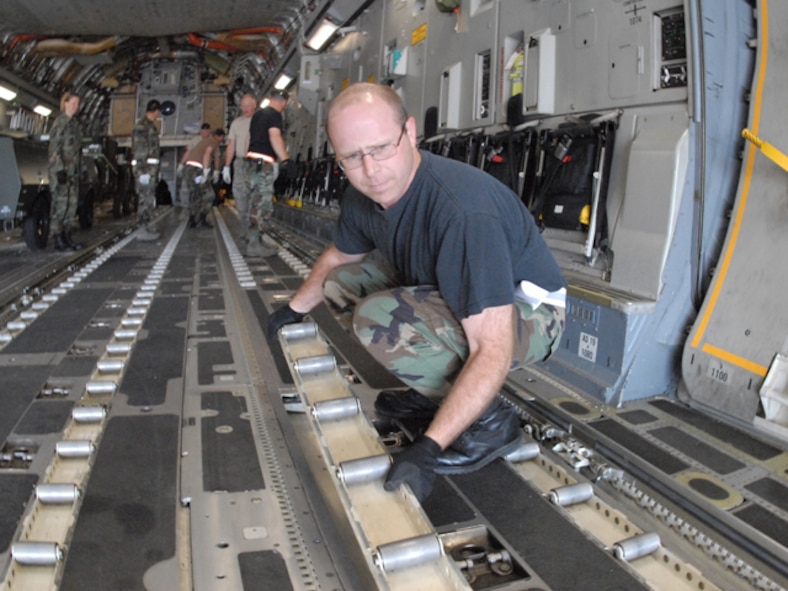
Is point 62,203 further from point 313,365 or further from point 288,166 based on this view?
point 313,365

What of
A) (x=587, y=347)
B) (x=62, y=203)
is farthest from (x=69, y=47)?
(x=587, y=347)

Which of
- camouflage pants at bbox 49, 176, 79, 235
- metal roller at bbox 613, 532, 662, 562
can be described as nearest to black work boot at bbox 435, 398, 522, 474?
metal roller at bbox 613, 532, 662, 562

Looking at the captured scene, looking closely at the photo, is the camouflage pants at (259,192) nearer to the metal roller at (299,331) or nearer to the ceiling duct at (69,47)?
the metal roller at (299,331)

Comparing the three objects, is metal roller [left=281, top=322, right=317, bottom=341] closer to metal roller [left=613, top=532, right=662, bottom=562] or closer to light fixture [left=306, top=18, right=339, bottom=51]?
metal roller [left=613, top=532, right=662, bottom=562]

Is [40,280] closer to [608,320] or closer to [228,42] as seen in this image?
[608,320]

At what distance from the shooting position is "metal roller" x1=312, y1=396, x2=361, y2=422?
6.65 ft

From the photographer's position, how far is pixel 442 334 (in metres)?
2.03

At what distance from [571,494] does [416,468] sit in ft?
2.04

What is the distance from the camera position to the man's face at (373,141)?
1829 millimetres

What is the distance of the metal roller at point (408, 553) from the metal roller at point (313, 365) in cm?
103

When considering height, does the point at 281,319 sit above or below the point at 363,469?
above

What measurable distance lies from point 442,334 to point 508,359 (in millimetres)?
276

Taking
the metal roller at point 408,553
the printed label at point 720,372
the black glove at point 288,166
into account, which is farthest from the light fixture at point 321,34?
the metal roller at point 408,553

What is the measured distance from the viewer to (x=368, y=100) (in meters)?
1.84
